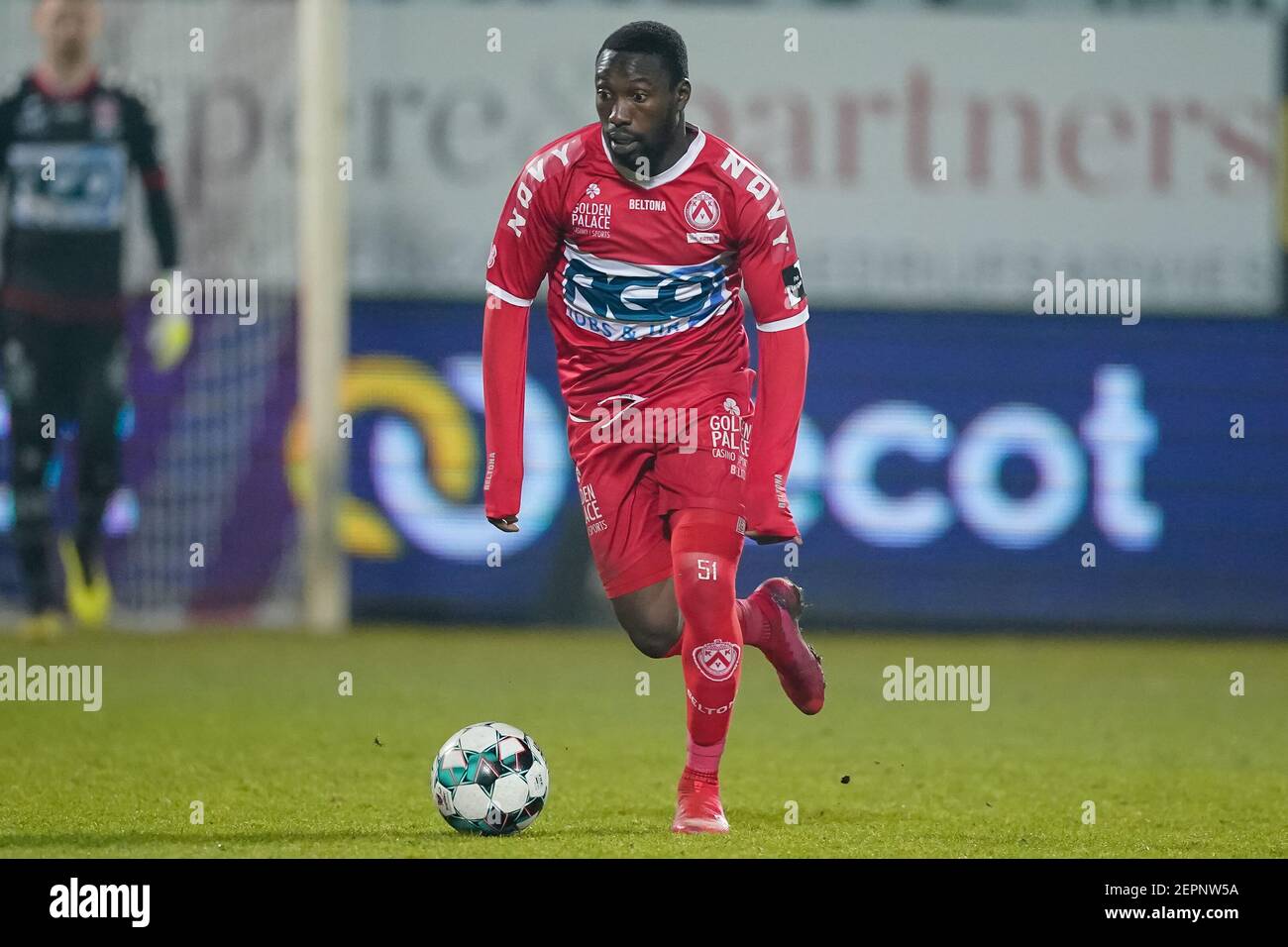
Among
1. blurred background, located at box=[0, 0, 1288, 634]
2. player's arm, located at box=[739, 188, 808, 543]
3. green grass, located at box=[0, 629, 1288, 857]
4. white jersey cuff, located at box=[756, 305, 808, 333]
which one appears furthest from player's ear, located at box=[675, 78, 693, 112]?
blurred background, located at box=[0, 0, 1288, 634]

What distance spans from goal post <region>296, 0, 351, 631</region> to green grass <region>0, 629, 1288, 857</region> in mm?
599

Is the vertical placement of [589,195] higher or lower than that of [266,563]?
higher

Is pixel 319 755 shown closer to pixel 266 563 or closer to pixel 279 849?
pixel 279 849

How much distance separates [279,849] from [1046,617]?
8.14 metres

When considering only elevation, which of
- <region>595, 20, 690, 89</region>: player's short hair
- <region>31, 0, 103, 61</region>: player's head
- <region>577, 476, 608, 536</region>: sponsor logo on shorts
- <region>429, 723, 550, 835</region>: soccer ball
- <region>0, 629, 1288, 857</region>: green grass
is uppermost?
<region>31, 0, 103, 61</region>: player's head

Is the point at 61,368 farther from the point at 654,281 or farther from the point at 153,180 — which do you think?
the point at 654,281

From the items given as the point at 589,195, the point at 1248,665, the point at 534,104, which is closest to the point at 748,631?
the point at 589,195

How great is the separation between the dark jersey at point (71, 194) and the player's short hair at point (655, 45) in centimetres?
593

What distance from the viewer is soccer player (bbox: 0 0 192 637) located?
1120 centimetres

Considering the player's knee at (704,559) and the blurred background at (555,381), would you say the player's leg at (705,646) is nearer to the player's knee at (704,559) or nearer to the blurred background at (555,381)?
the player's knee at (704,559)

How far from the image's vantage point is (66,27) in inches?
438

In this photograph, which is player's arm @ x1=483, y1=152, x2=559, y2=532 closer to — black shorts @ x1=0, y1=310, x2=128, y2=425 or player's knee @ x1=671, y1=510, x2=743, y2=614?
player's knee @ x1=671, y1=510, x2=743, y2=614

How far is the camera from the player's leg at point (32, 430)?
36.7 feet
